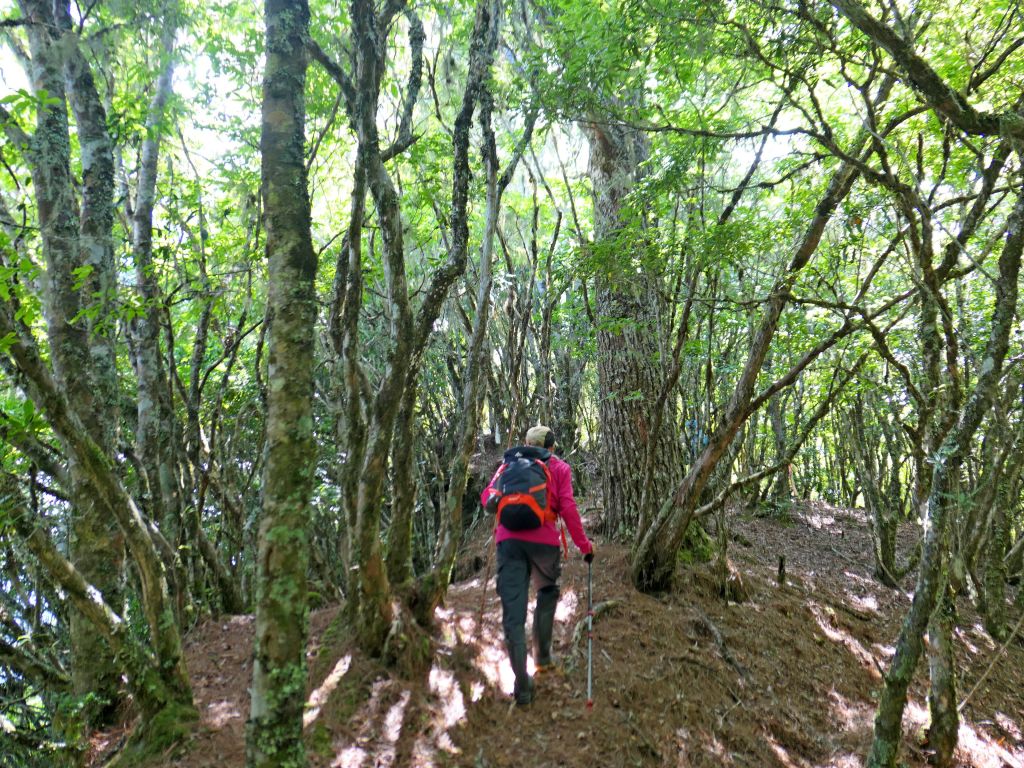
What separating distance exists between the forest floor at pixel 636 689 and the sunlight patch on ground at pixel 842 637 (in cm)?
3

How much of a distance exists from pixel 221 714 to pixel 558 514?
9.82 feet

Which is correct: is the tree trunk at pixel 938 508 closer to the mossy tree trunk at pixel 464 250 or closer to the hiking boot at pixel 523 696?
the hiking boot at pixel 523 696

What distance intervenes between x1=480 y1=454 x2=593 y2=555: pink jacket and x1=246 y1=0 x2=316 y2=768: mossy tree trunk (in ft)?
7.01

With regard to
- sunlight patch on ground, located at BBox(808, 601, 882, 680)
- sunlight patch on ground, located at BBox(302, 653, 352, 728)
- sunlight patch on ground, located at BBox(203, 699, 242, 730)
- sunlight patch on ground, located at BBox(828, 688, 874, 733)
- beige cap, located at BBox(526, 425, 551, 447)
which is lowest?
sunlight patch on ground, located at BBox(828, 688, 874, 733)

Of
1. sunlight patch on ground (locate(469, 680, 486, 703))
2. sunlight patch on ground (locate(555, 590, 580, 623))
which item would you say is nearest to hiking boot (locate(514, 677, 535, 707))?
sunlight patch on ground (locate(469, 680, 486, 703))

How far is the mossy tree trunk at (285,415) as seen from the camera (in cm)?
294

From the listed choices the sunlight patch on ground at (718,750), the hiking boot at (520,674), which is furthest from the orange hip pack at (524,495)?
the sunlight patch on ground at (718,750)

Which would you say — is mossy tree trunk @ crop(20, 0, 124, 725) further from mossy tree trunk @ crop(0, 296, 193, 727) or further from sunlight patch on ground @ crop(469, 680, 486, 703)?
sunlight patch on ground @ crop(469, 680, 486, 703)

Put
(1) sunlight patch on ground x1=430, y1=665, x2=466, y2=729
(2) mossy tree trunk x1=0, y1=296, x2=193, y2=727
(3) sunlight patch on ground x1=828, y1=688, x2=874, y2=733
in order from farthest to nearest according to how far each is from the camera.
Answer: (3) sunlight patch on ground x1=828, y1=688, x2=874, y2=733, (1) sunlight patch on ground x1=430, y1=665, x2=466, y2=729, (2) mossy tree trunk x1=0, y1=296, x2=193, y2=727

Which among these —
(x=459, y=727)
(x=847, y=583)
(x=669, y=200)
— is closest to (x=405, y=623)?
(x=459, y=727)

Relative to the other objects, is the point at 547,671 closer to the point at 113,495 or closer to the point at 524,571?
the point at 524,571

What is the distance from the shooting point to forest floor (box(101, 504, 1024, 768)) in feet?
14.1

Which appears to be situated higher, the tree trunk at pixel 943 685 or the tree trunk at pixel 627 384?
the tree trunk at pixel 627 384

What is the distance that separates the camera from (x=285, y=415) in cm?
315
